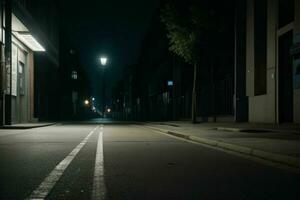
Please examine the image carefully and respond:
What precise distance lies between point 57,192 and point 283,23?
2059cm

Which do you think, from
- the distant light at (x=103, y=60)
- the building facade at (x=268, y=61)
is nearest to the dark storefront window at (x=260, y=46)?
the building facade at (x=268, y=61)

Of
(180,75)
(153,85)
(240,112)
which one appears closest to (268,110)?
(240,112)

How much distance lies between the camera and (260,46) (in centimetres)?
2816

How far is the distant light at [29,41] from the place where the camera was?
3099 cm

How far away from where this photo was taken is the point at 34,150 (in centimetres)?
1220

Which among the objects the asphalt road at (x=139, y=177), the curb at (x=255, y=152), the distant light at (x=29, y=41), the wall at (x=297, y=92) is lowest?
the asphalt road at (x=139, y=177)

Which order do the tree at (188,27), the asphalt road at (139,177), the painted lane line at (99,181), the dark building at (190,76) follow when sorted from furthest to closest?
the dark building at (190,76) < the tree at (188,27) < the asphalt road at (139,177) < the painted lane line at (99,181)

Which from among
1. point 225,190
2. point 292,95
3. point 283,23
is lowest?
point 225,190

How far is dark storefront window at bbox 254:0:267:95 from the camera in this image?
91.7 ft

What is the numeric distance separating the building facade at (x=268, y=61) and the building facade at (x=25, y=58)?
548 inches

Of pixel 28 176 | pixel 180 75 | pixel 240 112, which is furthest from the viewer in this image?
pixel 180 75

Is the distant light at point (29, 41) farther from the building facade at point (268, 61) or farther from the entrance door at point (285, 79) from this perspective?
the entrance door at point (285, 79)

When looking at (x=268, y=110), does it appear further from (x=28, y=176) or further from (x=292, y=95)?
(x=28, y=176)

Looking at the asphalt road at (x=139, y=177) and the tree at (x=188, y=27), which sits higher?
the tree at (x=188, y=27)
